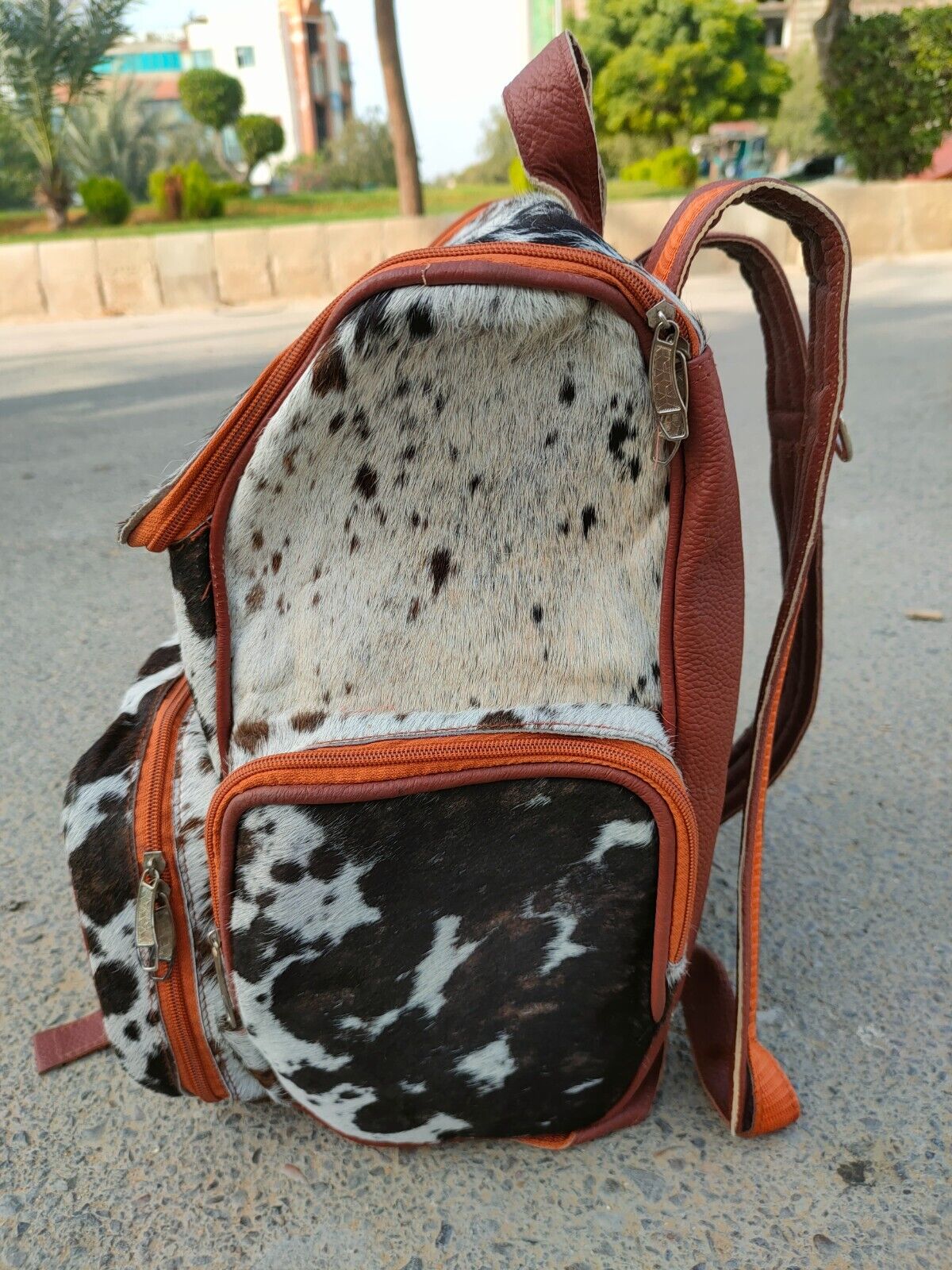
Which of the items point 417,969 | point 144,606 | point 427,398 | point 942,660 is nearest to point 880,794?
point 942,660

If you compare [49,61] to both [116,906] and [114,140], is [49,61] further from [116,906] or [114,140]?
[116,906]

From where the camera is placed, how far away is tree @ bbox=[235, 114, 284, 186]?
22.9 meters

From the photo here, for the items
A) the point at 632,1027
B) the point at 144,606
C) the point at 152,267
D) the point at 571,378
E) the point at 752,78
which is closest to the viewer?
the point at 571,378

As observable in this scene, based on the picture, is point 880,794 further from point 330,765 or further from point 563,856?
point 330,765

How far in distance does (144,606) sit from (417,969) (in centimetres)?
153

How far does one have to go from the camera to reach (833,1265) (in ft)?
2.54

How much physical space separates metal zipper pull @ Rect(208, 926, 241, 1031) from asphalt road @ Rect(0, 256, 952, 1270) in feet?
0.48

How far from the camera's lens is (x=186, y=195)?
1114cm

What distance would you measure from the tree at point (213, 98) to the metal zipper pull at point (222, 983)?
84.6ft

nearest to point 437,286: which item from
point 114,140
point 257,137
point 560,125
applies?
point 560,125

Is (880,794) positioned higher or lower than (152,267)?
lower

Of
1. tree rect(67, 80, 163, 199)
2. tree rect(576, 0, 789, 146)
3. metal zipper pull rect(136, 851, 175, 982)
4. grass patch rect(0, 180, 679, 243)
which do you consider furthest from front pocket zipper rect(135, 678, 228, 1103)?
tree rect(576, 0, 789, 146)

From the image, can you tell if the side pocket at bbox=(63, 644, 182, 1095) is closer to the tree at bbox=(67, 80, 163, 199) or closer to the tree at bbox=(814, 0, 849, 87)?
the tree at bbox=(814, 0, 849, 87)

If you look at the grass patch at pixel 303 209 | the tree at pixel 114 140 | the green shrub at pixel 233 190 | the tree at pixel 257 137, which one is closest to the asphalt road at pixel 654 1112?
the grass patch at pixel 303 209
